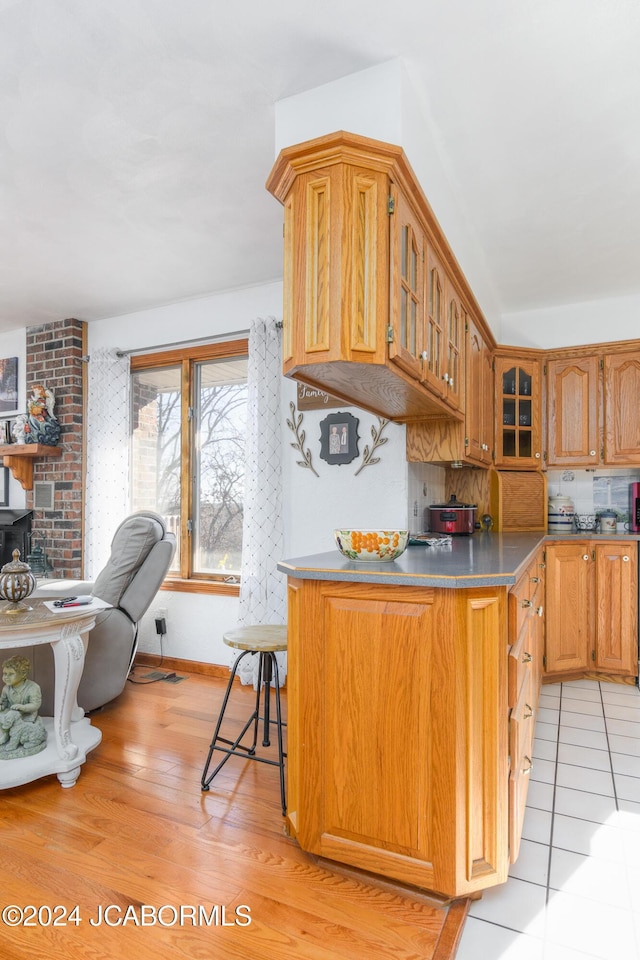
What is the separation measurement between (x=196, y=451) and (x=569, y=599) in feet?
8.70

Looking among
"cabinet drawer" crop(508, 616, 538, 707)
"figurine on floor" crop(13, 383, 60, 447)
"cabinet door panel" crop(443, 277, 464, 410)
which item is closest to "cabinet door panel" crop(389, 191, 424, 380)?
"cabinet door panel" crop(443, 277, 464, 410)

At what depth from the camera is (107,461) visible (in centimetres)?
400

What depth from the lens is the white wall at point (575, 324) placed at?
3793 millimetres

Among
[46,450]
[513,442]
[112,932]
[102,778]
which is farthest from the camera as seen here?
[46,450]

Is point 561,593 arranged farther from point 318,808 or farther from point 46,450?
point 46,450

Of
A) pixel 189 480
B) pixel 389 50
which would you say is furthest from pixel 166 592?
pixel 389 50

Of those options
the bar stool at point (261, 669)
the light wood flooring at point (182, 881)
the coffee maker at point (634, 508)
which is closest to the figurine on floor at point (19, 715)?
the light wood flooring at point (182, 881)

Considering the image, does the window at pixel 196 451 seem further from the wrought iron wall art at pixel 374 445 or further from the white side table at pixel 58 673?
the white side table at pixel 58 673

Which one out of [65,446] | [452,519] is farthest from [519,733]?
[65,446]

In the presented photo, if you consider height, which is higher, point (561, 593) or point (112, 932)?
point (561, 593)

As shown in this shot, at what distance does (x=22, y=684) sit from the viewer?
7.54 feet

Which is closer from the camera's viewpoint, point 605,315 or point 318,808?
point 318,808

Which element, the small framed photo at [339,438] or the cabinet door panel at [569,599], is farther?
the cabinet door panel at [569,599]

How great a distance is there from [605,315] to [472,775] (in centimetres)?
342
